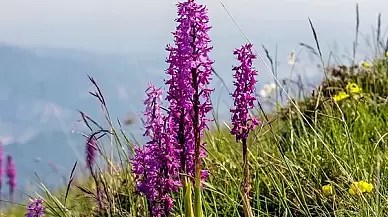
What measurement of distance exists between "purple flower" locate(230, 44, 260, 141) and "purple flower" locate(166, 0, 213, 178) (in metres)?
0.17

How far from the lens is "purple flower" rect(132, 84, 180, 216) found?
259cm

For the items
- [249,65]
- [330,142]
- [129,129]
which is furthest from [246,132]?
[129,129]

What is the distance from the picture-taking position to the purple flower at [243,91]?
8.32ft

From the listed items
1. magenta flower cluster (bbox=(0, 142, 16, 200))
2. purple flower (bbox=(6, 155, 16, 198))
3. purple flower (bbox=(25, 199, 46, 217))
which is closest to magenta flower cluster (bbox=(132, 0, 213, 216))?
purple flower (bbox=(25, 199, 46, 217))

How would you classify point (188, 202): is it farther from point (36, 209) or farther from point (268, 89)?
point (268, 89)

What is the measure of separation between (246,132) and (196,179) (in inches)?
12.5

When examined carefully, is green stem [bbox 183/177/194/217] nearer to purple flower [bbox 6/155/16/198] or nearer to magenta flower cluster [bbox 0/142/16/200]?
magenta flower cluster [bbox 0/142/16/200]

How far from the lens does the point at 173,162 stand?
260 cm

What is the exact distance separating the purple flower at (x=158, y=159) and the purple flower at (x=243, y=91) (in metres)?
0.24

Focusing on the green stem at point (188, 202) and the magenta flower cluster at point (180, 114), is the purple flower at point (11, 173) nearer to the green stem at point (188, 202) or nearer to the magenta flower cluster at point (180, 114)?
the magenta flower cluster at point (180, 114)

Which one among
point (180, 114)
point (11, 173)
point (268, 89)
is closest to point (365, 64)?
point (268, 89)

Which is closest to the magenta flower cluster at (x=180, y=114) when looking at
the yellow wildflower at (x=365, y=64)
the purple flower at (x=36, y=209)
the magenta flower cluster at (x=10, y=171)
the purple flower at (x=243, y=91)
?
the purple flower at (x=243, y=91)

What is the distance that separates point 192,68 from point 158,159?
437 millimetres

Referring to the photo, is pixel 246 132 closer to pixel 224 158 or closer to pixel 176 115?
pixel 176 115
